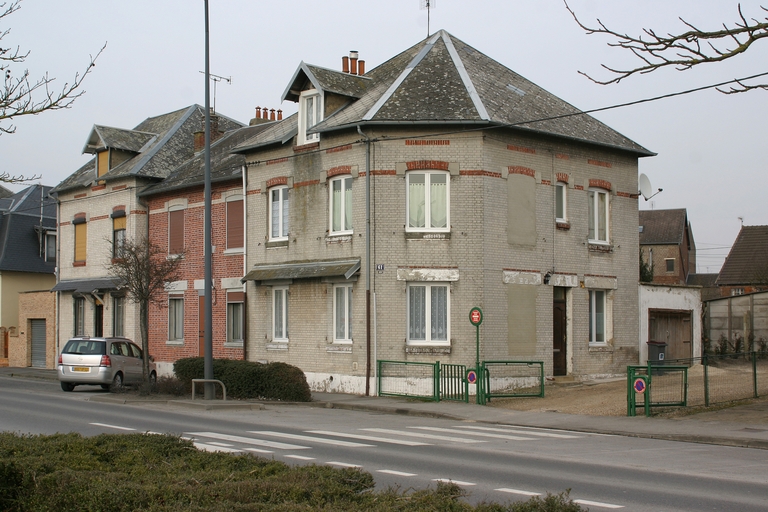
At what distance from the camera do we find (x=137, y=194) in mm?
33562

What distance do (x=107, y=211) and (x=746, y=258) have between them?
3831 cm

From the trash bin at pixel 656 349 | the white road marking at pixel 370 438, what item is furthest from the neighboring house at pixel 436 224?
the white road marking at pixel 370 438

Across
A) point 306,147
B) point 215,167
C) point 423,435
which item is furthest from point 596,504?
point 215,167

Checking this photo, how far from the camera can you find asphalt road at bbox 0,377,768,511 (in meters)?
9.85

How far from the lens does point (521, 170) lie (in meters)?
24.6

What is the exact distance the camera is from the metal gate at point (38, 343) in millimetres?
40281

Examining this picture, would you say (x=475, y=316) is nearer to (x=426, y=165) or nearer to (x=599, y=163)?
(x=426, y=165)

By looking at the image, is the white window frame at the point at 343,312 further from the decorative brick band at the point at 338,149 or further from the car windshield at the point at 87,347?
the car windshield at the point at 87,347

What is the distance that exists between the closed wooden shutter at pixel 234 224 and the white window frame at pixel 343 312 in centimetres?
533

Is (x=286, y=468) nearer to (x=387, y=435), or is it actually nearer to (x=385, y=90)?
(x=387, y=435)

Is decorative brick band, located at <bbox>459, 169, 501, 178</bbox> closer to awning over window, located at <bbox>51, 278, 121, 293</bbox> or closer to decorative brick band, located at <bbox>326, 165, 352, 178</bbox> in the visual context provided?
decorative brick band, located at <bbox>326, 165, 352, 178</bbox>

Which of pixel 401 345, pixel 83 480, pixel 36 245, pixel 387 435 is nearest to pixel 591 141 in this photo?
pixel 401 345

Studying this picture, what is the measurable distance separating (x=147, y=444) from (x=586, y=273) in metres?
18.9

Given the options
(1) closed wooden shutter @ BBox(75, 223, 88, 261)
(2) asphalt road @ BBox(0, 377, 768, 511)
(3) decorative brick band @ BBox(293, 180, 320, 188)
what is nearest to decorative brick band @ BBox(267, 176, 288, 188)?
(3) decorative brick band @ BBox(293, 180, 320, 188)
